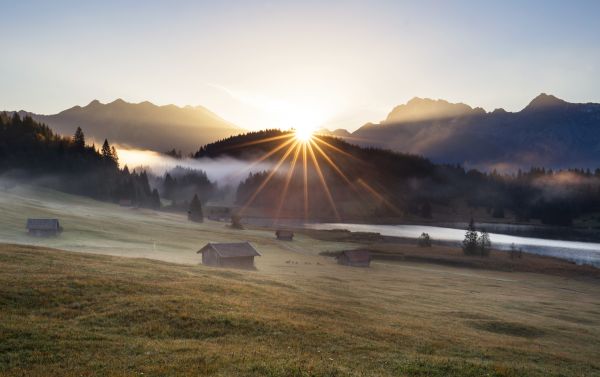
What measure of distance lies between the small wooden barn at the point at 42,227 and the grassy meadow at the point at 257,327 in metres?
36.6

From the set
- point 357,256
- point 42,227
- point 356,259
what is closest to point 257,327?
point 356,259

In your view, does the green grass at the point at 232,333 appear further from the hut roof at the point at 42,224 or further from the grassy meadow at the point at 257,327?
the hut roof at the point at 42,224

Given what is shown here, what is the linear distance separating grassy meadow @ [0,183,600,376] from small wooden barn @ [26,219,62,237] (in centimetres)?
3657

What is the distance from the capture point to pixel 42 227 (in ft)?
300

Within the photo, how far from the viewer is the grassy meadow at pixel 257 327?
21844 mm

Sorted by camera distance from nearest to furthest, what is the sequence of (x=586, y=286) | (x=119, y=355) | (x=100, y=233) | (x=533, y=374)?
(x=119, y=355)
(x=533, y=374)
(x=586, y=286)
(x=100, y=233)

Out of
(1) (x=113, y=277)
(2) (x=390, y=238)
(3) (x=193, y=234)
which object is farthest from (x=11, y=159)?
(1) (x=113, y=277)

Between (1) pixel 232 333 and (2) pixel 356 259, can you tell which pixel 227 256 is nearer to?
(2) pixel 356 259

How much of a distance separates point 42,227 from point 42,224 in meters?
0.73

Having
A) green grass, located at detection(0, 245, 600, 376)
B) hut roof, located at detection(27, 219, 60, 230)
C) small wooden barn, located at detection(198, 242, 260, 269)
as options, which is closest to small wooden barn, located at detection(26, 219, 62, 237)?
hut roof, located at detection(27, 219, 60, 230)

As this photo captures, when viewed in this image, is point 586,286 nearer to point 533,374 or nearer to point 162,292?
Answer: point 533,374

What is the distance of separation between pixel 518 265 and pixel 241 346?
377ft

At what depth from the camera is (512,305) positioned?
63125 millimetres

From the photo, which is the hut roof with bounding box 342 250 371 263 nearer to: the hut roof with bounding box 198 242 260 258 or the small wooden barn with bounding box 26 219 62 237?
the hut roof with bounding box 198 242 260 258
